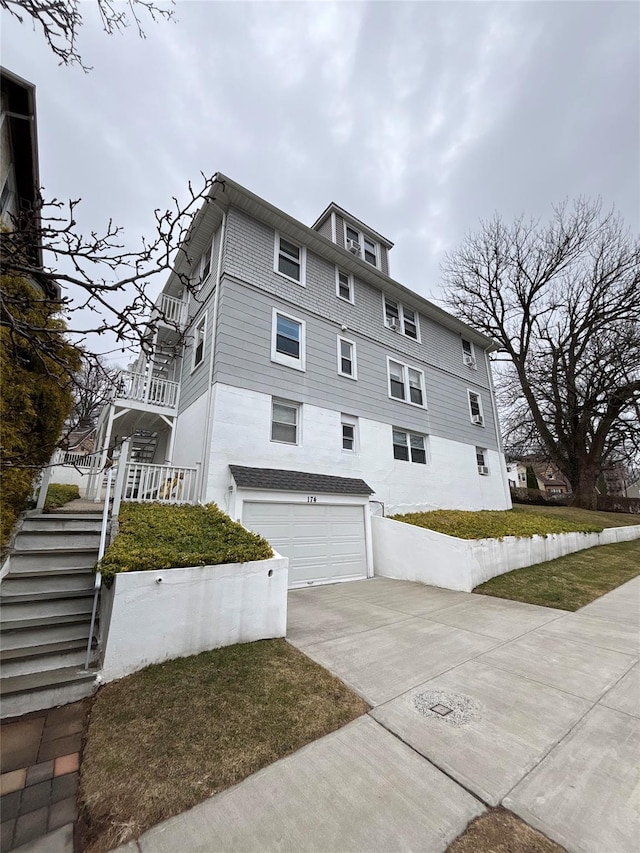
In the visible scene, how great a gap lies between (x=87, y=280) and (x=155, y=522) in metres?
4.10

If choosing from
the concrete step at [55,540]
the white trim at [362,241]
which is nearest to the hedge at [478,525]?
the concrete step at [55,540]

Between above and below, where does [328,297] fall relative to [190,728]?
above

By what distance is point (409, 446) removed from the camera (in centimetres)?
1203

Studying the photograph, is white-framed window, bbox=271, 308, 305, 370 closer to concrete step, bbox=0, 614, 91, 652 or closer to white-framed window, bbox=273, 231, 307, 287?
white-framed window, bbox=273, 231, 307, 287

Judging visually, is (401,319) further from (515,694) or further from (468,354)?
(515,694)

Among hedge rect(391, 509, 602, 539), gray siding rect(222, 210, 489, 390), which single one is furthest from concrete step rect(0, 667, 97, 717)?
gray siding rect(222, 210, 489, 390)

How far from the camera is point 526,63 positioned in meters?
7.92

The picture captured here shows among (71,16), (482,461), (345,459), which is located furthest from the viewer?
(482,461)

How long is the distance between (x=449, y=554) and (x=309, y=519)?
128 inches

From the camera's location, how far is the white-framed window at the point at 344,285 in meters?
11.7

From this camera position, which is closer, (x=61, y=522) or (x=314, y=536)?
(x=61, y=522)

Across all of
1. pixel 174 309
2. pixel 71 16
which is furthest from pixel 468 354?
pixel 71 16

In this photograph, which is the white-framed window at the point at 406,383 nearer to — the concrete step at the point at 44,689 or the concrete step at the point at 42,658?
the concrete step at the point at 42,658

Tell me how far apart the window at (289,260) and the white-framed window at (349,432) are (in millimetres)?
4438
